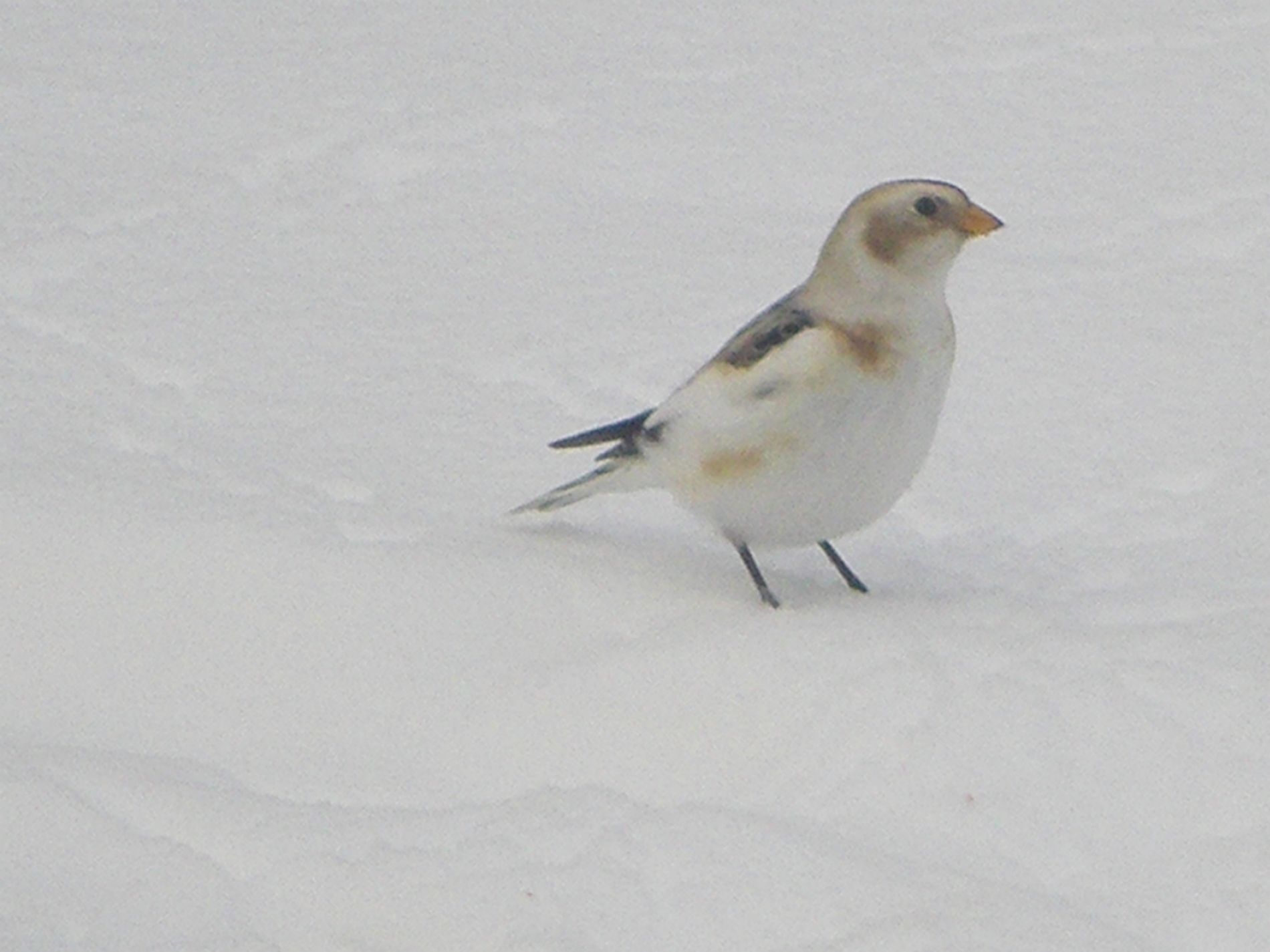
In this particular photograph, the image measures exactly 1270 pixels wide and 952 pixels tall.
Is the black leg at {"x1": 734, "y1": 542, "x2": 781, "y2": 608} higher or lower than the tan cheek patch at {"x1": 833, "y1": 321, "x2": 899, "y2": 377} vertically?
lower

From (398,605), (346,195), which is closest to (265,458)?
(398,605)

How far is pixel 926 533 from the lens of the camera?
163 inches

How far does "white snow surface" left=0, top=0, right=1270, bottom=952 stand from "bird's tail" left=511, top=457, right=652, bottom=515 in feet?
0.23

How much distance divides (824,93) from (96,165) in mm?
2008

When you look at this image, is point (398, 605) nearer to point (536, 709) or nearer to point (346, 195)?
point (536, 709)

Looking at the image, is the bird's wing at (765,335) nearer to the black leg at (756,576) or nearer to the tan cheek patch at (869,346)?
the tan cheek patch at (869,346)

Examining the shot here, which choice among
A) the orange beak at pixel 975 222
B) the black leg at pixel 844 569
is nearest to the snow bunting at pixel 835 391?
the orange beak at pixel 975 222

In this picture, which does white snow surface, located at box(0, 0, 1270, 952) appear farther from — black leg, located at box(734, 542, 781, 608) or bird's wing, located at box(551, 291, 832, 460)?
bird's wing, located at box(551, 291, 832, 460)

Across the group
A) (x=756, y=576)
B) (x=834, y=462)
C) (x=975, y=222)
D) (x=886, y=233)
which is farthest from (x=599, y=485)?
(x=975, y=222)

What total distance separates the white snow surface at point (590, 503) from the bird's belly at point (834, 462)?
0.52 ft

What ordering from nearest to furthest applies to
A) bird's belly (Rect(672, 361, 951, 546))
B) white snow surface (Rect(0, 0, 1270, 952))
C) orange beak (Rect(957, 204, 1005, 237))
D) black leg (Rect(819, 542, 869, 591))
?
white snow surface (Rect(0, 0, 1270, 952))
bird's belly (Rect(672, 361, 951, 546))
orange beak (Rect(957, 204, 1005, 237))
black leg (Rect(819, 542, 869, 591))

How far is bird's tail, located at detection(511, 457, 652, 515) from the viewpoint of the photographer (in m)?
3.74

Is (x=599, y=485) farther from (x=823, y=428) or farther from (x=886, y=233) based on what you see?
(x=886, y=233)

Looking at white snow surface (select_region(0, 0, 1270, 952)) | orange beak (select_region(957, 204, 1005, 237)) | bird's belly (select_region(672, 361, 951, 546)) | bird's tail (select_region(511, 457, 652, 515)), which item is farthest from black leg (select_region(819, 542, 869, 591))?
orange beak (select_region(957, 204, 1005, 237))
